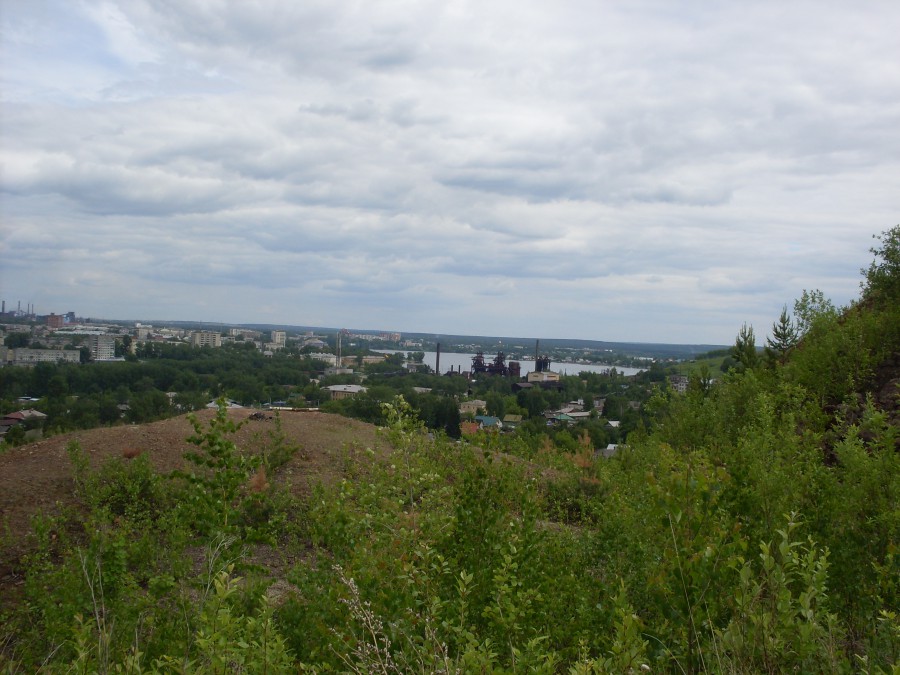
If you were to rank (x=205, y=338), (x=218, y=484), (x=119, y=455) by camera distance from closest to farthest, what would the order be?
(x=218, y=484) < (x=119, y=455) < (x=205, y=338)

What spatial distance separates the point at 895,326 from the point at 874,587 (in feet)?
24.2

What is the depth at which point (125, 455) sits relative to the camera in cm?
1092

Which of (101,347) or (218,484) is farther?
(101,347)

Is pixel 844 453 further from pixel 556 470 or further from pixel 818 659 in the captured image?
pixel 556 470

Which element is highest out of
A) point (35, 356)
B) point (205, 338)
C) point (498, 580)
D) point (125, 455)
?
point (498, 580)

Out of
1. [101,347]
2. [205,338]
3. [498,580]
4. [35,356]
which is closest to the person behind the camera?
[498,580]

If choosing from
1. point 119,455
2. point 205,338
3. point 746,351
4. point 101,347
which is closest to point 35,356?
point 101,347

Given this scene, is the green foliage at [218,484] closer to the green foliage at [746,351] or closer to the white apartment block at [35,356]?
the green foliage at [746,351]

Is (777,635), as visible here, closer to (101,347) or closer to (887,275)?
(887,275)

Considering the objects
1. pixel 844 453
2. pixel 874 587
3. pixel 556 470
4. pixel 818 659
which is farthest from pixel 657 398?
pixel 818 659

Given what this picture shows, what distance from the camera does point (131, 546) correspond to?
6480mm

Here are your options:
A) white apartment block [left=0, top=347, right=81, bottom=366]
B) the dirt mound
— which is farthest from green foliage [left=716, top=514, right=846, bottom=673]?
white apartment block [left=0, top=347, right=81, bottom=366]

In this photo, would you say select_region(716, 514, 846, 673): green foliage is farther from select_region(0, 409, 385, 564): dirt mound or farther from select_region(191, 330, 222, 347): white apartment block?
select_region(191, 330, 222, 347): white apartment block

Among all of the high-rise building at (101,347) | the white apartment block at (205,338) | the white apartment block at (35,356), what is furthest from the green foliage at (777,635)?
the white apartment block at (205,338)
